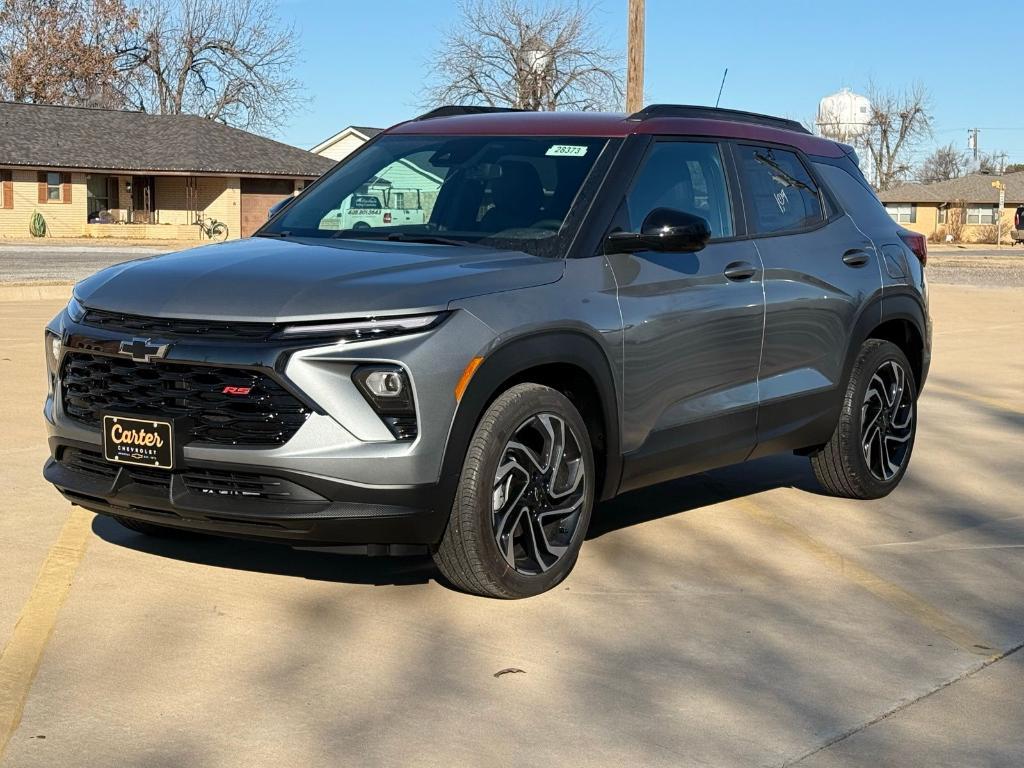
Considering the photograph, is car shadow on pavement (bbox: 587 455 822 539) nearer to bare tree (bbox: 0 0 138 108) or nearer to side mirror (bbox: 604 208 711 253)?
side mirror (bbox: 604 208 711 253)

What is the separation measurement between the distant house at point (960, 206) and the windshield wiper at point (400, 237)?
279 ft

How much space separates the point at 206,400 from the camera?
4.88m

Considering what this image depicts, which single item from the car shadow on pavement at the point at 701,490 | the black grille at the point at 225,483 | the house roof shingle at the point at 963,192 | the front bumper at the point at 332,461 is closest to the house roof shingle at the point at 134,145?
the house roof shingle at the point at 963,192

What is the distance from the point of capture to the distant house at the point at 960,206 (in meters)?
88.4

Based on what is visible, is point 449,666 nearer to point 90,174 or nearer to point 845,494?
point 845,494

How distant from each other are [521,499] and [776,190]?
2423mm

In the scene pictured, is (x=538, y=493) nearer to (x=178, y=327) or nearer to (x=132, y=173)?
(x=178, y=327)

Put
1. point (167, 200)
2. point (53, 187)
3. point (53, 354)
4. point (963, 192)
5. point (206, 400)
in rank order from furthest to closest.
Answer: point (963, 192) → point (167, 200) → point (53, 187) → point (53, 354) → point (206, 400)

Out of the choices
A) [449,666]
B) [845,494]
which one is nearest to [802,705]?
[449,666]

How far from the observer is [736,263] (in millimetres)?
6367

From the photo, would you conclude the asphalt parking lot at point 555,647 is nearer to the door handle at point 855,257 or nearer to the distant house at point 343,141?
the door handle at point 855,257

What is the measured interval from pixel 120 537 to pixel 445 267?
83.8 inches

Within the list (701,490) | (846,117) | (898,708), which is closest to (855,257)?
(701,490)

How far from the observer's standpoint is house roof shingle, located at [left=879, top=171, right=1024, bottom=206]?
294 feet
